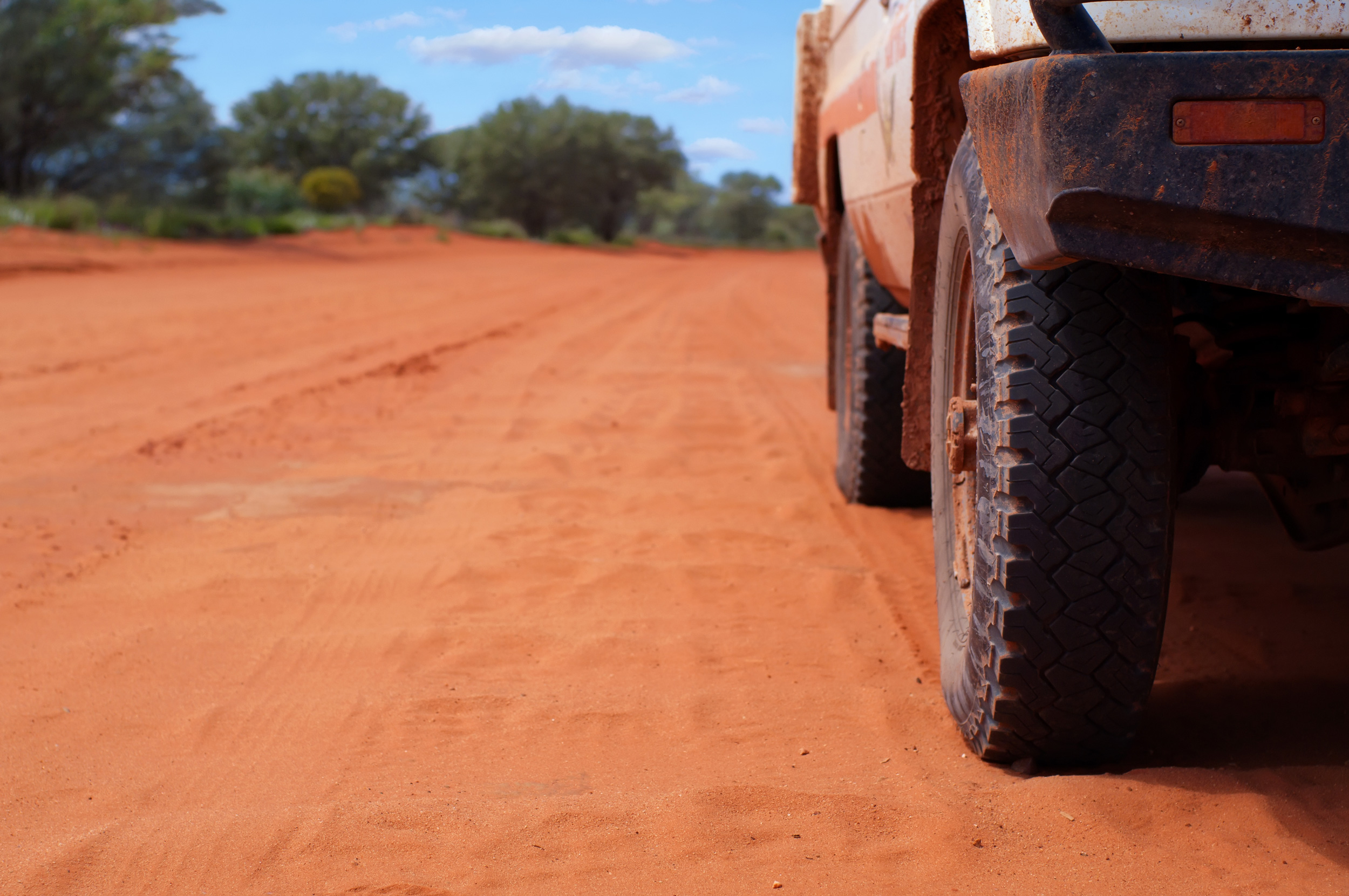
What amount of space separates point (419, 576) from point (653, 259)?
3697cm

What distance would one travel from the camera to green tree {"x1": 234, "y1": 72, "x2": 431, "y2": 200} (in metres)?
52.2

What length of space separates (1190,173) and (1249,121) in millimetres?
111

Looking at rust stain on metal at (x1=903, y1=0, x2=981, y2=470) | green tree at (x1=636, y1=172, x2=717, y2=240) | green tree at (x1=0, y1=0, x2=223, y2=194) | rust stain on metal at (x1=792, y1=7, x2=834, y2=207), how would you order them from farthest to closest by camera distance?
green tree at (x1=636, y1=172, x2=717, y2=240)
green tree at (x1=0, y1=0, x2=223, y2=194)
rust stain on metal at (x1=792, y1=7, x2=834, y2=207)
rust stain on metal at (x1=903, y1=0, x2=981, y2=470)

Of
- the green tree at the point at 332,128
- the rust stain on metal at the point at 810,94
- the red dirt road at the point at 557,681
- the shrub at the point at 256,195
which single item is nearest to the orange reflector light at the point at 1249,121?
the red dirt road at the point at 557,681

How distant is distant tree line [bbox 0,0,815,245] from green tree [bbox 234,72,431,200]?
7 centimetres

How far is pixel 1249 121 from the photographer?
1.81 meters

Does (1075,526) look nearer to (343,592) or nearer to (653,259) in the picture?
(343,592)

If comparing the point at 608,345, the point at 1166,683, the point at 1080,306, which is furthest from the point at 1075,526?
the point at 608,345

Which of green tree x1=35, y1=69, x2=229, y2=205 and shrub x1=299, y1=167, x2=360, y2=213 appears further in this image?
shrub x1=299, y1=167, x2=360, y2=213

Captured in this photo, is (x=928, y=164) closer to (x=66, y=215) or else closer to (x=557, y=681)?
(x=557, y=681)

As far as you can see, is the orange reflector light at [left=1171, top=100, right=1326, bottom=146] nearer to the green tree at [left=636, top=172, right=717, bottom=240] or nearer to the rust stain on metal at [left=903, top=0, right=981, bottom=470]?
the rust stain on metal at [left=903, top=0, right=981, bottom=470]

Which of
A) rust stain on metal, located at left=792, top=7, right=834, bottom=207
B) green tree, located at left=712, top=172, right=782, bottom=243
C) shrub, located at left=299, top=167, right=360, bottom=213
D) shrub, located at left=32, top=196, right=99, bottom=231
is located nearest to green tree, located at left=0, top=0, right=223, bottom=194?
shrub, located at left=32, top=196, right=99, bottom=231

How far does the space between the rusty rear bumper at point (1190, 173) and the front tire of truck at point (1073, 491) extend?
387 millimetres

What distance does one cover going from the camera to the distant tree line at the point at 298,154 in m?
27.3
